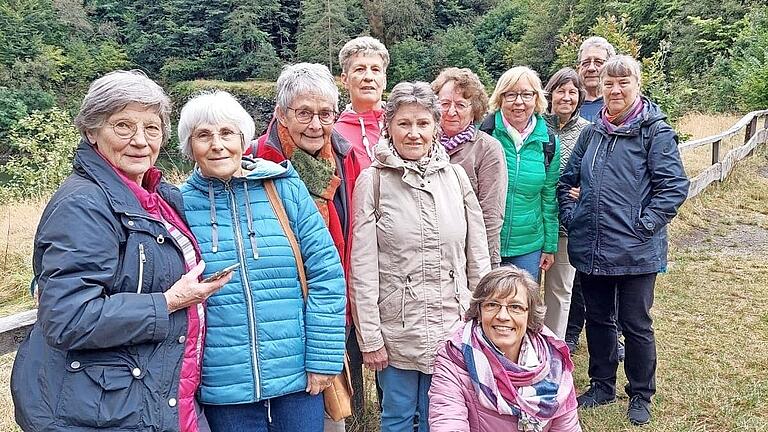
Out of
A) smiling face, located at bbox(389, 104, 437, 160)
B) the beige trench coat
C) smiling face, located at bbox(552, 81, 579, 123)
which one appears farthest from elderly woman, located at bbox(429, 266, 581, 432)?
smiling face, located at bbox(552, 81, 579, 123)

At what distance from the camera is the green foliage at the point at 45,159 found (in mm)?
9742

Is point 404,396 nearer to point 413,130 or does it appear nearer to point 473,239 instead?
point 473,239

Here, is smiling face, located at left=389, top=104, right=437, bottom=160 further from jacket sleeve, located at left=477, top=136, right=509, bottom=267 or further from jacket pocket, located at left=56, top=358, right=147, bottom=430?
jacket pocket, located at left=56, top=358, right=147, bottom=430

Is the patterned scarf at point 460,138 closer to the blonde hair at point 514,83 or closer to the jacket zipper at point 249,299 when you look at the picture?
the blonde hair at point 514,83

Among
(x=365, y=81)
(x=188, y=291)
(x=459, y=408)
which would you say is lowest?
(x=459, y=408)

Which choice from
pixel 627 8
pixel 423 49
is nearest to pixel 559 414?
pixel 627 8

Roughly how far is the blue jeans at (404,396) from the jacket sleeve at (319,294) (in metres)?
0.49

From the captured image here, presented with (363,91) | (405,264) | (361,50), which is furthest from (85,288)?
(361,50)

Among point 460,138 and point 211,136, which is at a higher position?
point 211,136

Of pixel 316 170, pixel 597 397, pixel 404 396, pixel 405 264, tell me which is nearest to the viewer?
pixel 316 170

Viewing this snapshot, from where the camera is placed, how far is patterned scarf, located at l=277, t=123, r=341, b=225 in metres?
2.31

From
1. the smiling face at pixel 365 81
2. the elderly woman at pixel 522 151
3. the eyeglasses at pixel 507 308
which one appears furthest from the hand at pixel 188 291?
the elderly woman at pixel 522 151

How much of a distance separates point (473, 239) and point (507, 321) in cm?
43

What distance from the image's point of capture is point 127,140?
A: 1724 mm
